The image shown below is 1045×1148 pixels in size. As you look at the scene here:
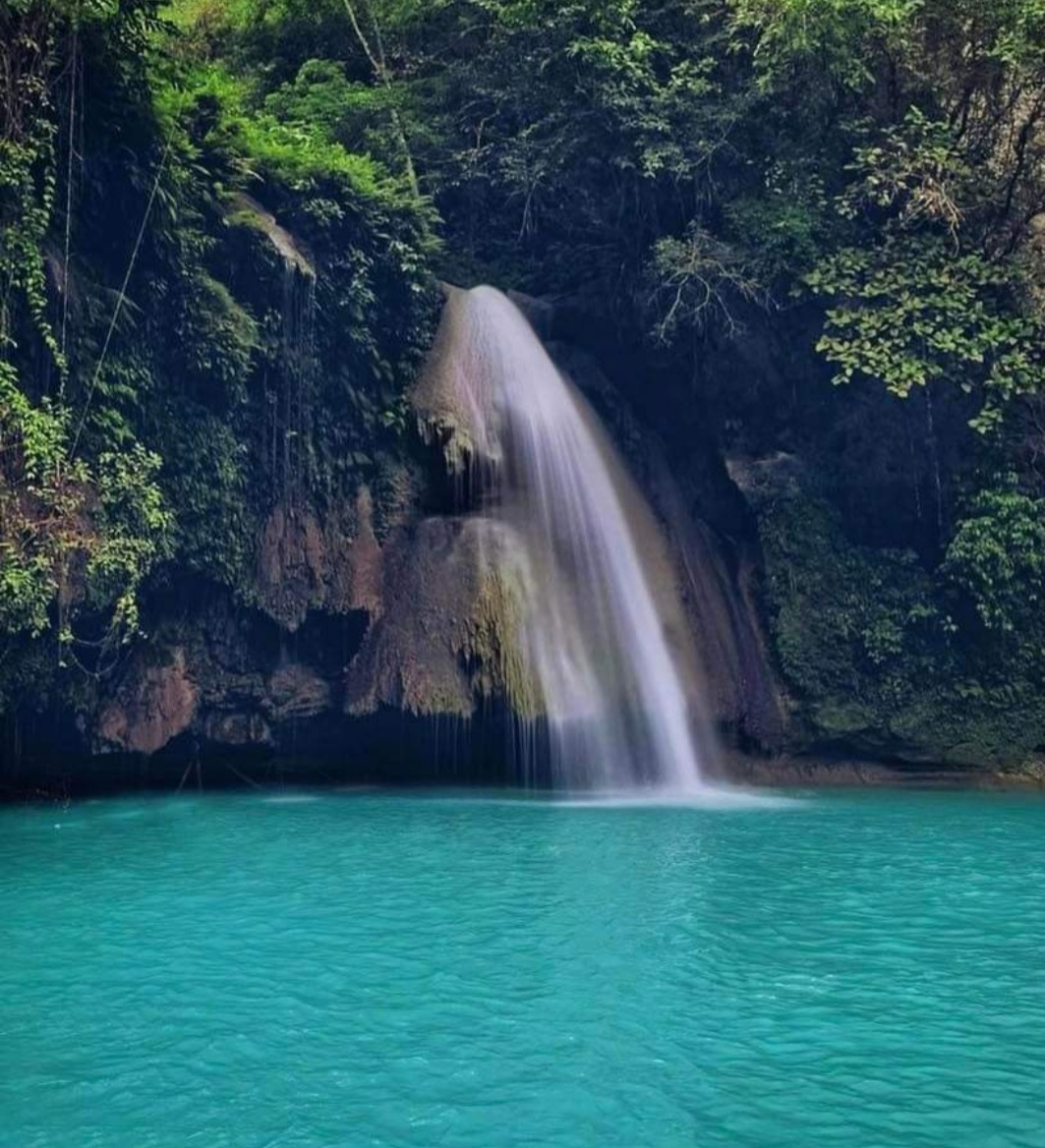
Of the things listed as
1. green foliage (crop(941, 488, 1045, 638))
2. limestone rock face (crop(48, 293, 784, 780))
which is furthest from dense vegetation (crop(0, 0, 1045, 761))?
limestone rock face (crop(48, 293, 784, 780))

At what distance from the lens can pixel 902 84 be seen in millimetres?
16047

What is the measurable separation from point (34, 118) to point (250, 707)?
267 inches

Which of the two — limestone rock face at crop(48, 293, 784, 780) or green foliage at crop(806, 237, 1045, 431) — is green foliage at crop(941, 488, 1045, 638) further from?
limestone rock face at crop(48, 293, 784, 780)

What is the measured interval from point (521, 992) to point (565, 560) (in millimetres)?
9573

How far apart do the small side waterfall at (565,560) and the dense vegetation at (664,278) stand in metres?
1.22

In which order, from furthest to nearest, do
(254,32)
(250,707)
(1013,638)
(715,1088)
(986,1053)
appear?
(254,32) < (1013,638) < (250,707) < (986,1053) < (715,1088)

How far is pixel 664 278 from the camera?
16.0 m

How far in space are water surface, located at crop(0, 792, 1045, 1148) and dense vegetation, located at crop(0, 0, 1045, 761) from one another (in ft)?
17.6

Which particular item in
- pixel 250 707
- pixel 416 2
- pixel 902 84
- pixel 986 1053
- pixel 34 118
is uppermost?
pixel 416 2

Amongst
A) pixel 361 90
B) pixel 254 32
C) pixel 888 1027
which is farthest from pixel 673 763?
pixel 254 32

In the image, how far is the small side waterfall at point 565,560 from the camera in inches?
551

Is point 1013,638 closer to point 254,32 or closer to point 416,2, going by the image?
point 416,2

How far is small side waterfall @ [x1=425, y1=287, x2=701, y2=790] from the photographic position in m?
14.0

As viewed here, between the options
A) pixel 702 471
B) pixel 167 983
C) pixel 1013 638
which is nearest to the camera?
pixel 167 983
